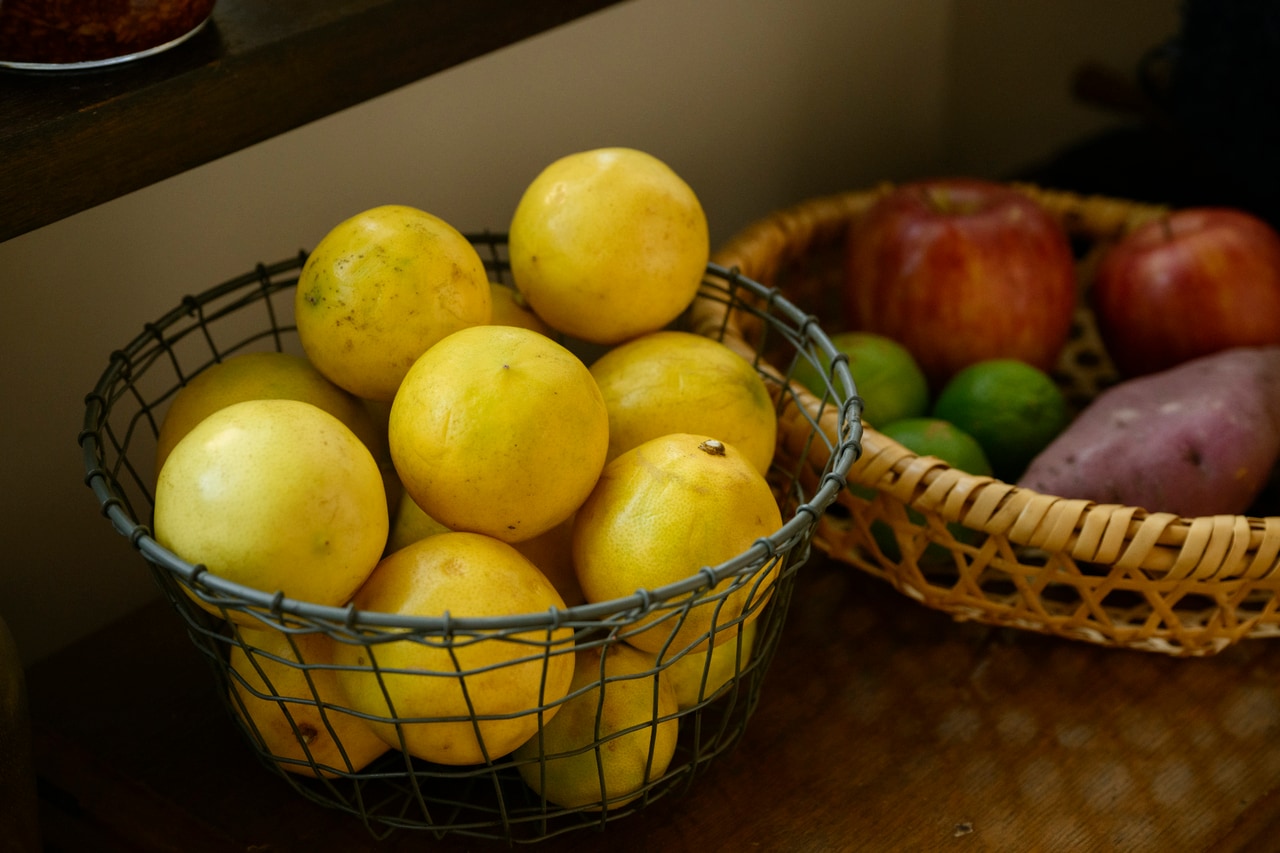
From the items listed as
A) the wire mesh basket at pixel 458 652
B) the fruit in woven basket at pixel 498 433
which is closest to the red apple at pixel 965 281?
the wire mesh basket at pixel 458 652

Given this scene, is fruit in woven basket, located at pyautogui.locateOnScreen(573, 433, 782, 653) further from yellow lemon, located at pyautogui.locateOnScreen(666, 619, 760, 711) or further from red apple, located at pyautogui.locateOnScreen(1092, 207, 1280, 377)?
red apple, located at pyautogui.locateOnScreen(1092, 207, 1280, 377)

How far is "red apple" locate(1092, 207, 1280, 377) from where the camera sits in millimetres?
818

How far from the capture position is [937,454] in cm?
68

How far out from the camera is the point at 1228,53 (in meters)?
0.96

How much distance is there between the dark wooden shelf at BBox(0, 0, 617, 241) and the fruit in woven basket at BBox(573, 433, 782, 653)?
269mm

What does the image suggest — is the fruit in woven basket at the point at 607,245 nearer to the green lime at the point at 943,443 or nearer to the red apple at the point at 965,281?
the green lime at the point at 943,443

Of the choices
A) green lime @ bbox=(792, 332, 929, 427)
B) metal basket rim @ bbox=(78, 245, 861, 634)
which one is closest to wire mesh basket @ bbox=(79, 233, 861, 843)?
metal basket rim @ bbox=(78, 245, 861, 634)

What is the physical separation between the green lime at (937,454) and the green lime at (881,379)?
0.05 metres

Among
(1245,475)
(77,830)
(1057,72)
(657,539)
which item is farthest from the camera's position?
(1057,72)

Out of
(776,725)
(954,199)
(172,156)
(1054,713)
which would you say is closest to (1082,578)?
(1054,713)

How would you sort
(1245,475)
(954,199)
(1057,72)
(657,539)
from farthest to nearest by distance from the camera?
(1057,72) < (954,199) < (1245,475) < (657,539)

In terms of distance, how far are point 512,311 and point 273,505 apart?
8.5 inches

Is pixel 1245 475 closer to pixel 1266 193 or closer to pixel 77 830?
pixel 1266 193

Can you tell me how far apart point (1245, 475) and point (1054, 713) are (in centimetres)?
21
